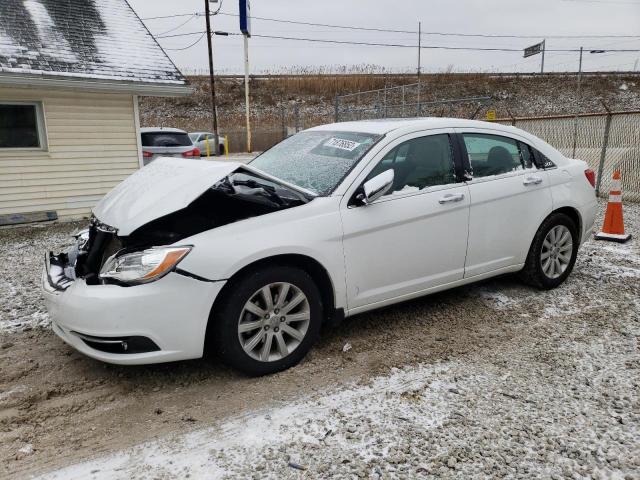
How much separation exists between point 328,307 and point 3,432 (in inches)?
80.0

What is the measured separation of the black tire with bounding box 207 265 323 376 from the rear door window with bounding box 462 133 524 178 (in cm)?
187

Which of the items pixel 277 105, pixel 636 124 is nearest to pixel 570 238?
pixel 636 124

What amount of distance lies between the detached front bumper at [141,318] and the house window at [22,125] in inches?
285

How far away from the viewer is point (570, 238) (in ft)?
16.2

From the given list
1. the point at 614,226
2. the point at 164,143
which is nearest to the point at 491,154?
the point at 614,226

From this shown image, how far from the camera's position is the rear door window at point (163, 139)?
47.4 ft

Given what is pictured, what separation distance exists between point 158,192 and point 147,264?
629mm

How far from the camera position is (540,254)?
15.5 feet

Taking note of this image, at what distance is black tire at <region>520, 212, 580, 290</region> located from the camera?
4.68 meters

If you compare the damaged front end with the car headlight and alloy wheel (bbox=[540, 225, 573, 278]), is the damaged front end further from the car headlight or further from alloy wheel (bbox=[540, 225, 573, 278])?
alloy wheel (bbox=[540, 225, 573, 278])

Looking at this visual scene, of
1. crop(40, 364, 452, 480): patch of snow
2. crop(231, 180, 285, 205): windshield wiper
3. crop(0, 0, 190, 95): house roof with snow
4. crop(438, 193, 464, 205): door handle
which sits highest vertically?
crop(0, 0, 190, 95): house roof with snow

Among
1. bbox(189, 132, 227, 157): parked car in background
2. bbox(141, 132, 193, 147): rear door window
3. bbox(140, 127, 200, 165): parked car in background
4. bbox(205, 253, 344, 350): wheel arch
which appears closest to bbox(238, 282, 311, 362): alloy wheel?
bbox(205, 253, 344, 350): wheel arch

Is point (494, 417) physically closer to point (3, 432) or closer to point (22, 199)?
point (3, 432)

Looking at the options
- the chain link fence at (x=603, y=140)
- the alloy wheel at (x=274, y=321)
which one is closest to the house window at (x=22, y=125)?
the alloy wheel at (x=274, y=321)
